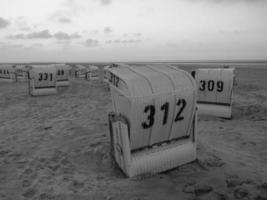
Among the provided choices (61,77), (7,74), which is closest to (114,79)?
(61,77)

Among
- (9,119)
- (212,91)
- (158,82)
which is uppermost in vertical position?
(158,82)

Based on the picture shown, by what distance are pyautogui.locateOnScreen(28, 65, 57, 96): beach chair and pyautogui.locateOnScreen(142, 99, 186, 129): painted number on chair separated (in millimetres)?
10774

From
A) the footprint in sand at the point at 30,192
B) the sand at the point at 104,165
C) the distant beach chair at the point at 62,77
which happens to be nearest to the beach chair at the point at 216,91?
the sand at the point at 104,165

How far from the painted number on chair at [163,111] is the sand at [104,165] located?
0.86 m

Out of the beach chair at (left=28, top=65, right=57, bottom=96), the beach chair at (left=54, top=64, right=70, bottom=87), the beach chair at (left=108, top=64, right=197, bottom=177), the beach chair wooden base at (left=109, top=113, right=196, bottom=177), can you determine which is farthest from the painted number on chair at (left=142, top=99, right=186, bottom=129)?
the beach chair at (left=54, top=64, right=70, bottom=87)

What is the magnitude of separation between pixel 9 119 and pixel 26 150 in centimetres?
364

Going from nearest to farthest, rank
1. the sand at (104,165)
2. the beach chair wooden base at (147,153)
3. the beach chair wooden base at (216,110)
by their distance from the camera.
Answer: the sand at (104,165), the beach chair wooden base at (147,153), the beach chair wooden base at (216,110)

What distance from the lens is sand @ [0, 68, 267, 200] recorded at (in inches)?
134

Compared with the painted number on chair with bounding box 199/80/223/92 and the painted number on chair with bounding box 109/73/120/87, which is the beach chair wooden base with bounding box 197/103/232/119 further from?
the painted number on chair with bounding box 109/73/120/87

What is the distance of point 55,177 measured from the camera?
3.99 metres

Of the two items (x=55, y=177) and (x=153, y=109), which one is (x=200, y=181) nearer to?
(x=153, y=109)

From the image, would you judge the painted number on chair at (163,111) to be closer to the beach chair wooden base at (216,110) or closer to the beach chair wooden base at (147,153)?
the beach chair wooden base at (147,153)

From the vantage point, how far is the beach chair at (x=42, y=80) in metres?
13.0

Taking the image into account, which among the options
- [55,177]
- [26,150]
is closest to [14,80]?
[26,150]
